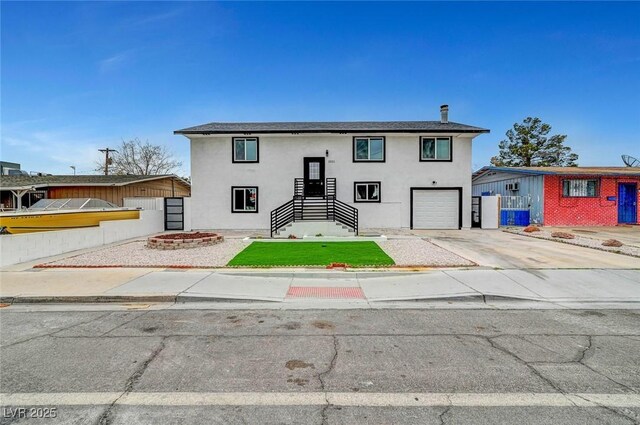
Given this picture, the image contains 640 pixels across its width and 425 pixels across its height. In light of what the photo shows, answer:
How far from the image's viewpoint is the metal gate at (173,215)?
65.4 feet

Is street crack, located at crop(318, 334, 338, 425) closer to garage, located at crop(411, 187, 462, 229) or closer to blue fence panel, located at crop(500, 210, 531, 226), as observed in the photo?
garage, located at crop(411, 187, 462, 229)

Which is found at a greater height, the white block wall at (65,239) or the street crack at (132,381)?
the white block wall at (65,239)

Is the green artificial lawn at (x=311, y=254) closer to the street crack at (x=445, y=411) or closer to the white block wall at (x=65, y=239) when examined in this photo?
the street crack at (x=445, y=411)

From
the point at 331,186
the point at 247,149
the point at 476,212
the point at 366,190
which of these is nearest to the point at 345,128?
the point at 331,186

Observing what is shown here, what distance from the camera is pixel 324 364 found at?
3.86 metres

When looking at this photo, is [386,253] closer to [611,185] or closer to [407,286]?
[407,286]

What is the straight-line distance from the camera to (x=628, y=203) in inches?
838

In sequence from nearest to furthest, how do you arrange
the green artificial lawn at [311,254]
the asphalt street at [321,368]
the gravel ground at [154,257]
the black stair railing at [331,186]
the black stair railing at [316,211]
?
1. the asphalt street at [321,368]
2. the green artificial lawn at [311,254]
3. the gravel ground at [154,257]
4. the black stair railing at [316,211]
5. the black stair railing at [331,186]

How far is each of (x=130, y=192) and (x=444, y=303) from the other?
27627 millimetres

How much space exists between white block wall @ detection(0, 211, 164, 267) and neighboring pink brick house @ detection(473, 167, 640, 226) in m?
23.8

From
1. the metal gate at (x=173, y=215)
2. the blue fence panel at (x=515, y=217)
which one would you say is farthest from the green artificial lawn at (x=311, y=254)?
the blue fence panel at (x=515, y=217)

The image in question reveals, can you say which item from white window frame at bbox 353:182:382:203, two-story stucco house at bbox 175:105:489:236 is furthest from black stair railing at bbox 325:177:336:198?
white window frame at bbox 353:182:382:203

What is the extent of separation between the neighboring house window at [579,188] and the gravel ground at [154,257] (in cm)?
2037

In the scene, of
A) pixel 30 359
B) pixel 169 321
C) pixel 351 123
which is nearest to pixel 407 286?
pixel 169 321
